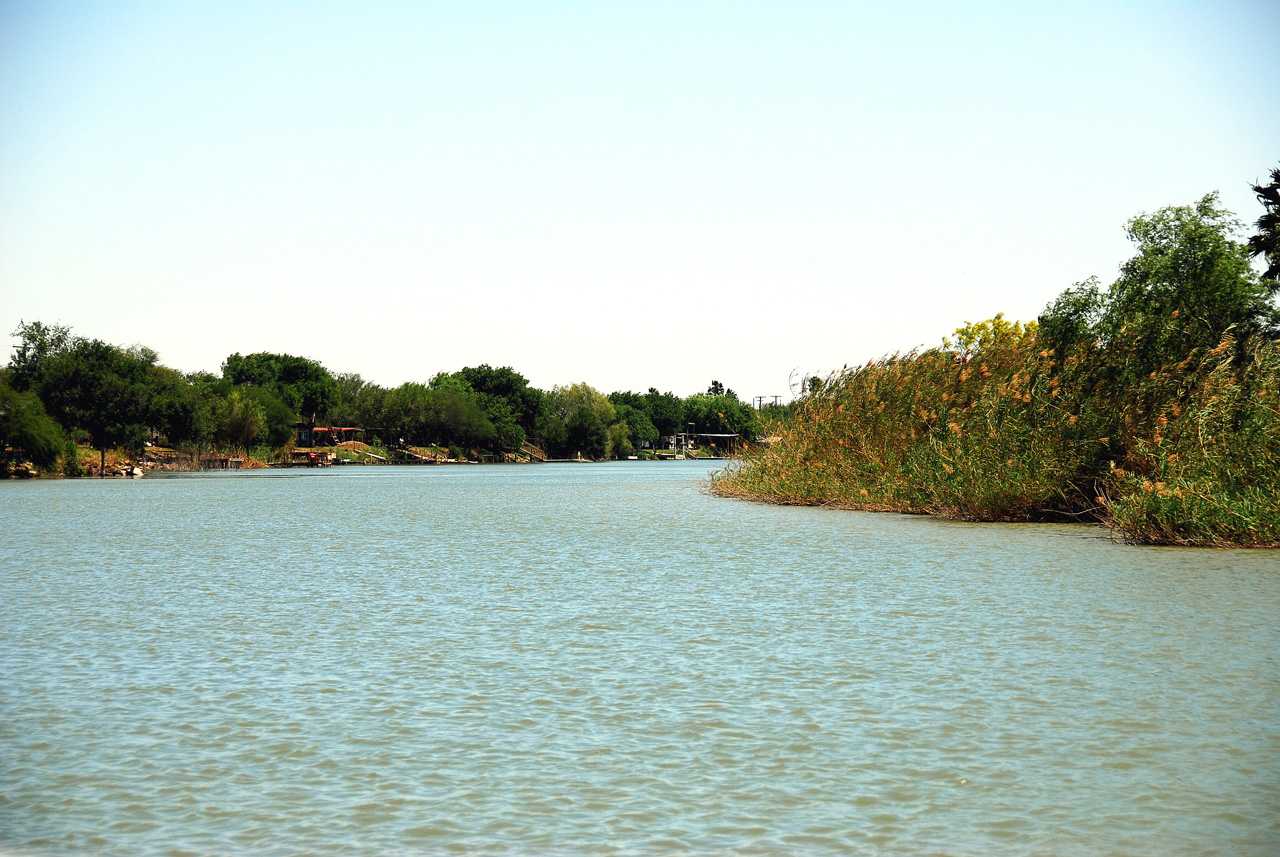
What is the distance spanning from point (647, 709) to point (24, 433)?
67.1 m

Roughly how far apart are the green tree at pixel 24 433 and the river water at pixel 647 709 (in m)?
54.6

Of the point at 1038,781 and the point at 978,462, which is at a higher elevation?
the point at 978,462

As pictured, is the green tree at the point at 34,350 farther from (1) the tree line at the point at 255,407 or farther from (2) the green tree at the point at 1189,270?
(2) the green tree at the point at 1189,270

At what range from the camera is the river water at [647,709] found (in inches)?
199

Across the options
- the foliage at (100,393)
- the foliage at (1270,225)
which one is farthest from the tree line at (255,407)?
the foliage at (1270,225)

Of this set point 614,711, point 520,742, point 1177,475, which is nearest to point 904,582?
point 1177,475

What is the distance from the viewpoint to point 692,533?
23.7 metres

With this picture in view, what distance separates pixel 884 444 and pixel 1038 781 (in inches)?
963

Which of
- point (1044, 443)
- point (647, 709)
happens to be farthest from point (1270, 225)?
point (647, 709)

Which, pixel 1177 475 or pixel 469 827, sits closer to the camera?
pixel 469 827

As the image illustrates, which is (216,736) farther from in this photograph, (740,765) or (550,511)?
(550,511)

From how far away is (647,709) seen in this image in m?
7.36

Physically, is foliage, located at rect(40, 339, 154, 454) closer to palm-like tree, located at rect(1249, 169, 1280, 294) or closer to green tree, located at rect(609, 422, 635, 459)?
palm-like tree, located at rect(1249, 169, 1280, 294)

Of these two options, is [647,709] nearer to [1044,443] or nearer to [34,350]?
[1044,443]
